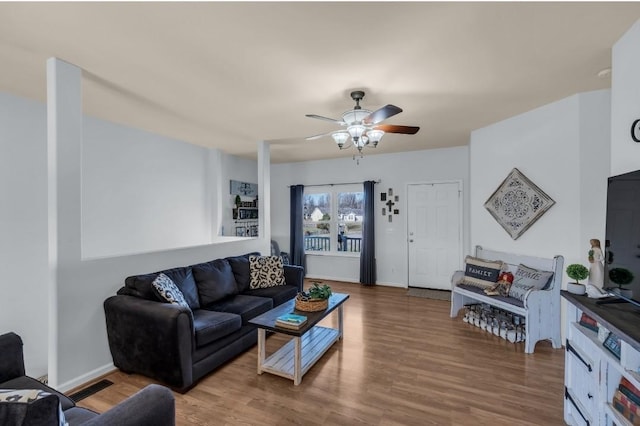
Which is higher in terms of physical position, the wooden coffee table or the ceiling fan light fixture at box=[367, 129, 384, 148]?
the ceiling fan light fixture at box=[367, 129, 384, 148]

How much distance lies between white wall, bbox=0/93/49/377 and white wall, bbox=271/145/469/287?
148 inches

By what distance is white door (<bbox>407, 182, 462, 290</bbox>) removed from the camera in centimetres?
516

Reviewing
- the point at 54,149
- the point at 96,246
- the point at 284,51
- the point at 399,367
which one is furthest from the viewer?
the point at 96,246

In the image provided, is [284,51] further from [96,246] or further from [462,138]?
[462,138]

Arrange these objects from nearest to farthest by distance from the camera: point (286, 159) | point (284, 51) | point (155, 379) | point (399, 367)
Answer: point (284, 51) < point (155, 379) < point (399, 367) < point (286, 159)

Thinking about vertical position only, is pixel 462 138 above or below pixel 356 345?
above

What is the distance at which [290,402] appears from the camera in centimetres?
218

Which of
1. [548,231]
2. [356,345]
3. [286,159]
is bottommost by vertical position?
[356,345]

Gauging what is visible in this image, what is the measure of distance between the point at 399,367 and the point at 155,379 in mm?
2146

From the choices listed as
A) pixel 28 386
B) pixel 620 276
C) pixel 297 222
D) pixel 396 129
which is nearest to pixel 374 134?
pixel 396 129

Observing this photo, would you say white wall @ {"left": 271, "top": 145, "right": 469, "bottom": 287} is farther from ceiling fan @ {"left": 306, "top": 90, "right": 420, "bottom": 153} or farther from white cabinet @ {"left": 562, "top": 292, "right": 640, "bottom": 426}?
white cabinet @ {"left": 562, "top": 292, "right": 640, "bottom": 426}

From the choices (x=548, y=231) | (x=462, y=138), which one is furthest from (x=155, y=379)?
(x=462, y=138)

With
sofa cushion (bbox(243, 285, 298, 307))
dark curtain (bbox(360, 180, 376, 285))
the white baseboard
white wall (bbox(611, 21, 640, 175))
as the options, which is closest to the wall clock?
white wall (bbox(611, 21, 640, 175))

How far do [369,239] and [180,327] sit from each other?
4013 millimetres
